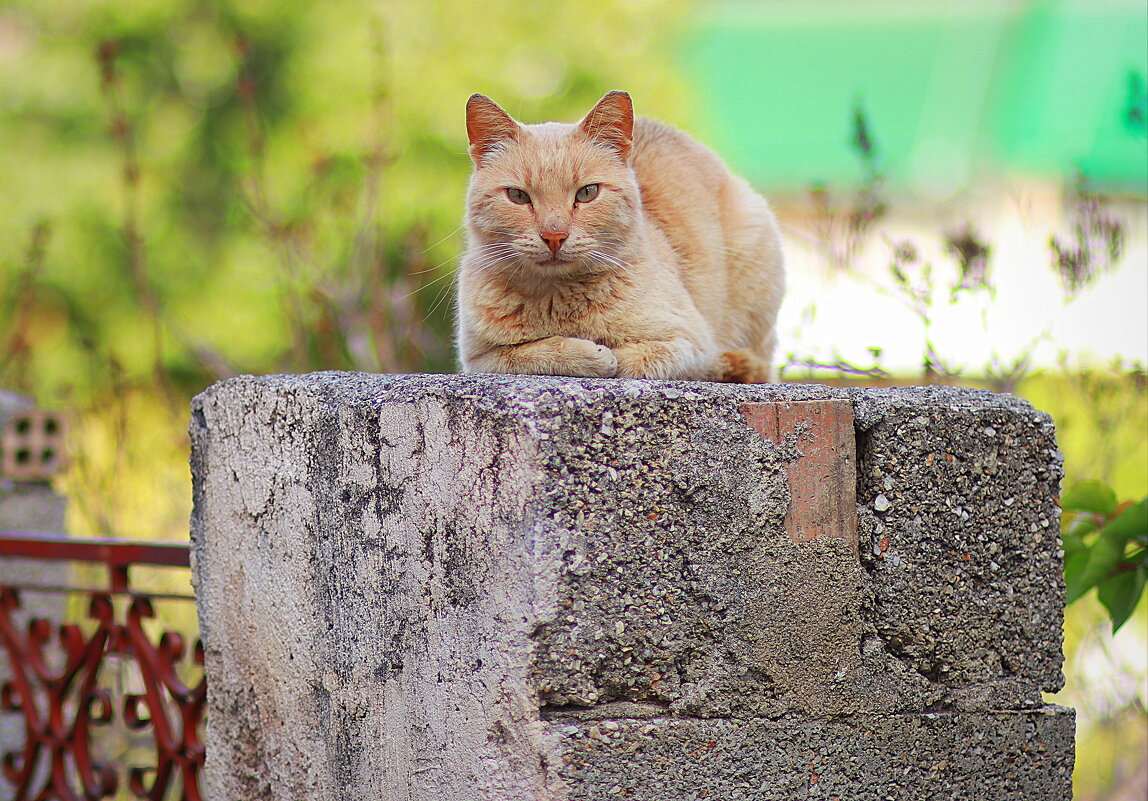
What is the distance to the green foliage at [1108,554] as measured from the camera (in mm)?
2102

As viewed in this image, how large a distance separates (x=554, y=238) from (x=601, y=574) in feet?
2.35

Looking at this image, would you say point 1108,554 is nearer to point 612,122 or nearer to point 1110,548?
point 1110,548

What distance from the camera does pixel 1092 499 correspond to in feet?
7.36

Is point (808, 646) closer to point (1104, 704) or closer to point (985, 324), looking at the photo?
point (985, 324)

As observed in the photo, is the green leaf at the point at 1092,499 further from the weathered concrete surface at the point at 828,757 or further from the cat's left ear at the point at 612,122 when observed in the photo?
the cat's left ear at the point at 612,122

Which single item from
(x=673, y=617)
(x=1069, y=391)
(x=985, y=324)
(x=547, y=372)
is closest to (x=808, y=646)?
(x=673, y=617)

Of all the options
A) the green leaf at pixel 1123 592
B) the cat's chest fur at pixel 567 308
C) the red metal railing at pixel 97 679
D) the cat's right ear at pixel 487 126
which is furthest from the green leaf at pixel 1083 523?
the red metal railing at pixel 97 679

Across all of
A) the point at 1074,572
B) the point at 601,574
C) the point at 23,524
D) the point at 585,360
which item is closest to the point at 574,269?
the point at 585,360

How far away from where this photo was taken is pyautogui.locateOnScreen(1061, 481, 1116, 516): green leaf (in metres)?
2.24

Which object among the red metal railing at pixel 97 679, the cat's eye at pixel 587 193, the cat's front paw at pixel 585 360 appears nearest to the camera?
the cat's front paw at pixel 585 360

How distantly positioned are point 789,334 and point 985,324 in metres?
0.52

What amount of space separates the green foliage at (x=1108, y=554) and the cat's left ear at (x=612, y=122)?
117cm

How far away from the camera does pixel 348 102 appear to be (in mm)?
7938

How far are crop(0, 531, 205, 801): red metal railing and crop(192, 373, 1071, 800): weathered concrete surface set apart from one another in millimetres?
616
